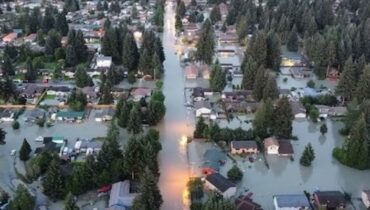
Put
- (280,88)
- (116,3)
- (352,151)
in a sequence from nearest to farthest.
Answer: (352,151) → (280,88) → (116,3)

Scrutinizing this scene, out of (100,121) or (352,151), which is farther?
(100,121)

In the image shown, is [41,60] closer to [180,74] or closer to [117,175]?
[180,74]

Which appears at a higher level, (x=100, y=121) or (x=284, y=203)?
(x=284, y=203)

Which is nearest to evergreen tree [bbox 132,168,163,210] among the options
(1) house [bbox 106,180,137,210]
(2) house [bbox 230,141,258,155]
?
(1) house [bbox 106,180,137,210]

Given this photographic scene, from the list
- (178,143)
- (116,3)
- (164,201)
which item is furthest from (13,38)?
(164,201)

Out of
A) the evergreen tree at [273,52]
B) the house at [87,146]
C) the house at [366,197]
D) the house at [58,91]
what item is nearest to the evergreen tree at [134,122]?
the house at [87,146]

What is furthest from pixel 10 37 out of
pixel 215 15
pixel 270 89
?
pixel 270 89

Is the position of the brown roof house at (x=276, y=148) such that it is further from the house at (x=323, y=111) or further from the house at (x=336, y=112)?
the house at (x=336, y=112)
